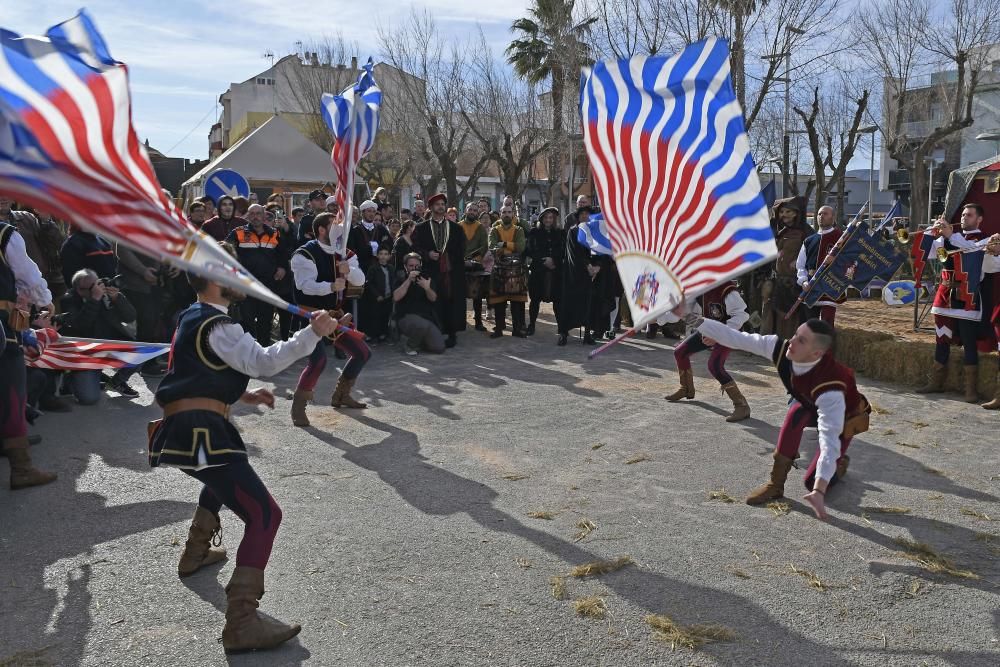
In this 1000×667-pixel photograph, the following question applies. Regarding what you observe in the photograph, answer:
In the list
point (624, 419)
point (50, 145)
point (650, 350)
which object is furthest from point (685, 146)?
point (650, 350)

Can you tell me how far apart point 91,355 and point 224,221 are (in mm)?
5413

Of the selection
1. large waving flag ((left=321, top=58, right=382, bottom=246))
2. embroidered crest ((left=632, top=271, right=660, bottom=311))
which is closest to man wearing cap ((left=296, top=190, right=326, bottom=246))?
large waving flag ((left=321, top=58, right=382, bottom=246))

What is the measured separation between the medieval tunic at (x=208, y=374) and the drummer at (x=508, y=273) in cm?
865

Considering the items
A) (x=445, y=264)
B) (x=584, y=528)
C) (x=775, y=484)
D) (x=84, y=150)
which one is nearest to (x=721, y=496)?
(x=775, y=484)

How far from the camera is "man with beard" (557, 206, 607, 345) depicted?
1201 cm

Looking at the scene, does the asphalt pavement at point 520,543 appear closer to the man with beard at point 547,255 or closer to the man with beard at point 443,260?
the man with beard at point 443,260

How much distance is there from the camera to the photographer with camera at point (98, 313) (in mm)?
8531

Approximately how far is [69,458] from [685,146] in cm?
501

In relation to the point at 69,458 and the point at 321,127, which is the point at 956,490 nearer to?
the point at 69,458

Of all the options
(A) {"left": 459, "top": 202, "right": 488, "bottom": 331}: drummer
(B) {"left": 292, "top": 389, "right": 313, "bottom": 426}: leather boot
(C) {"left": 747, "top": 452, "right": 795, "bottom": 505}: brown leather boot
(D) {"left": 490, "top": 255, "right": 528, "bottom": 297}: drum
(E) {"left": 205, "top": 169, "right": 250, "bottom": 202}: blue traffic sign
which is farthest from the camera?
(E) {"left": 205, "top": 169, "right": 250, "bottom": 202}: blue traffic sign

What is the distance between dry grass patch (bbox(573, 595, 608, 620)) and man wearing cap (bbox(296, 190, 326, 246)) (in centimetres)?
823

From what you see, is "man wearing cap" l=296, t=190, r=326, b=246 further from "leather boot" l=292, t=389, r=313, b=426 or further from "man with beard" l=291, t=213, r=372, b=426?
"leather boot" l=292, t=389, r=313, b=426

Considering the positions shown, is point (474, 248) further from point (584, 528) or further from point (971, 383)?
point (584, 528)

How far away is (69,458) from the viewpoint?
20.6 feet
